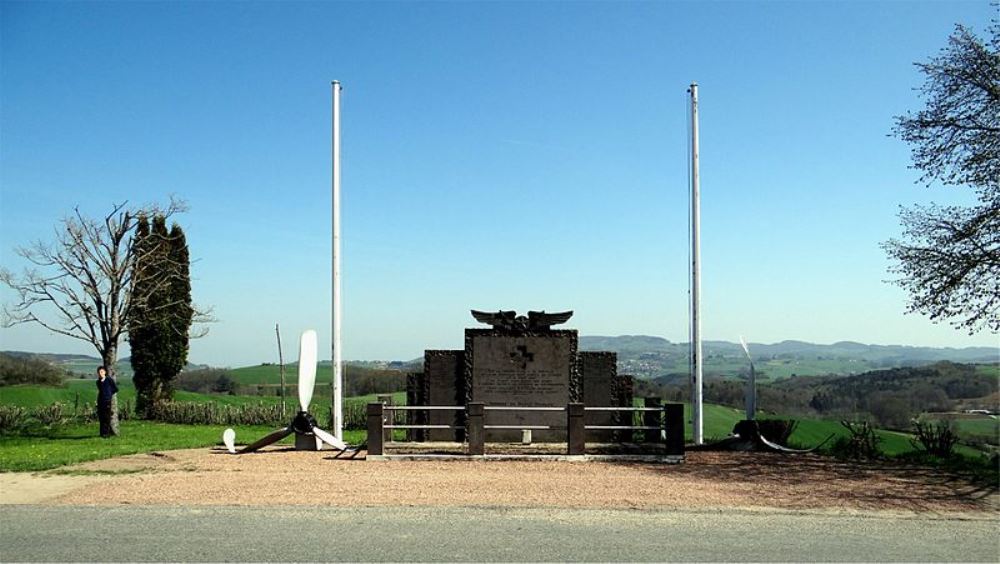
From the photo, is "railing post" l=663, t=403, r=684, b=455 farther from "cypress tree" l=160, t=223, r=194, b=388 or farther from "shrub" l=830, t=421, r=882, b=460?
"cypress tree" l=160, t=223, r=194, b=388

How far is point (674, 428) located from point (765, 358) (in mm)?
52901

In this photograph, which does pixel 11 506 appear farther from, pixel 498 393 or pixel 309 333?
pixel 498 393

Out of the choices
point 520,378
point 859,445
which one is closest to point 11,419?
point 520,378

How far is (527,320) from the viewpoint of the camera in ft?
55.4

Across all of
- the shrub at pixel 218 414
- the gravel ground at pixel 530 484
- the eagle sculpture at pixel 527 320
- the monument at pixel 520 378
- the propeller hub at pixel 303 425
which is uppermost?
the eagle sculpture at pixel 527 320

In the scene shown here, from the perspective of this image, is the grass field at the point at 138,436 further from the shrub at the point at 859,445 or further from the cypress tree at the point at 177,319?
the cypress tree at the point at 177,319

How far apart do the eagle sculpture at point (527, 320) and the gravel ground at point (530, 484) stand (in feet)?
12.2

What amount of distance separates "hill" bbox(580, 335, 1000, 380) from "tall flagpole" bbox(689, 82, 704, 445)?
1.05 meters

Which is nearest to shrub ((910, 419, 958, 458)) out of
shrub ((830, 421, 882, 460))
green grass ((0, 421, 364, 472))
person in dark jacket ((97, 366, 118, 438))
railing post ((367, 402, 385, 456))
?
shrub ((830, 421, 882, 460))

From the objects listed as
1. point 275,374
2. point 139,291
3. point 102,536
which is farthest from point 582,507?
point 275,374

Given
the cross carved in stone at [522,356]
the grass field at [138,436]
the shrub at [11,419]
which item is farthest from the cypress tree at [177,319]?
the cross carved in stone at [522,356]

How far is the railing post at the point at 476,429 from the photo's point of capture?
14.1 meters

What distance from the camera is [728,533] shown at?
831 centimetres

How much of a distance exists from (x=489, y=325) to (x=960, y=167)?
897 cm
